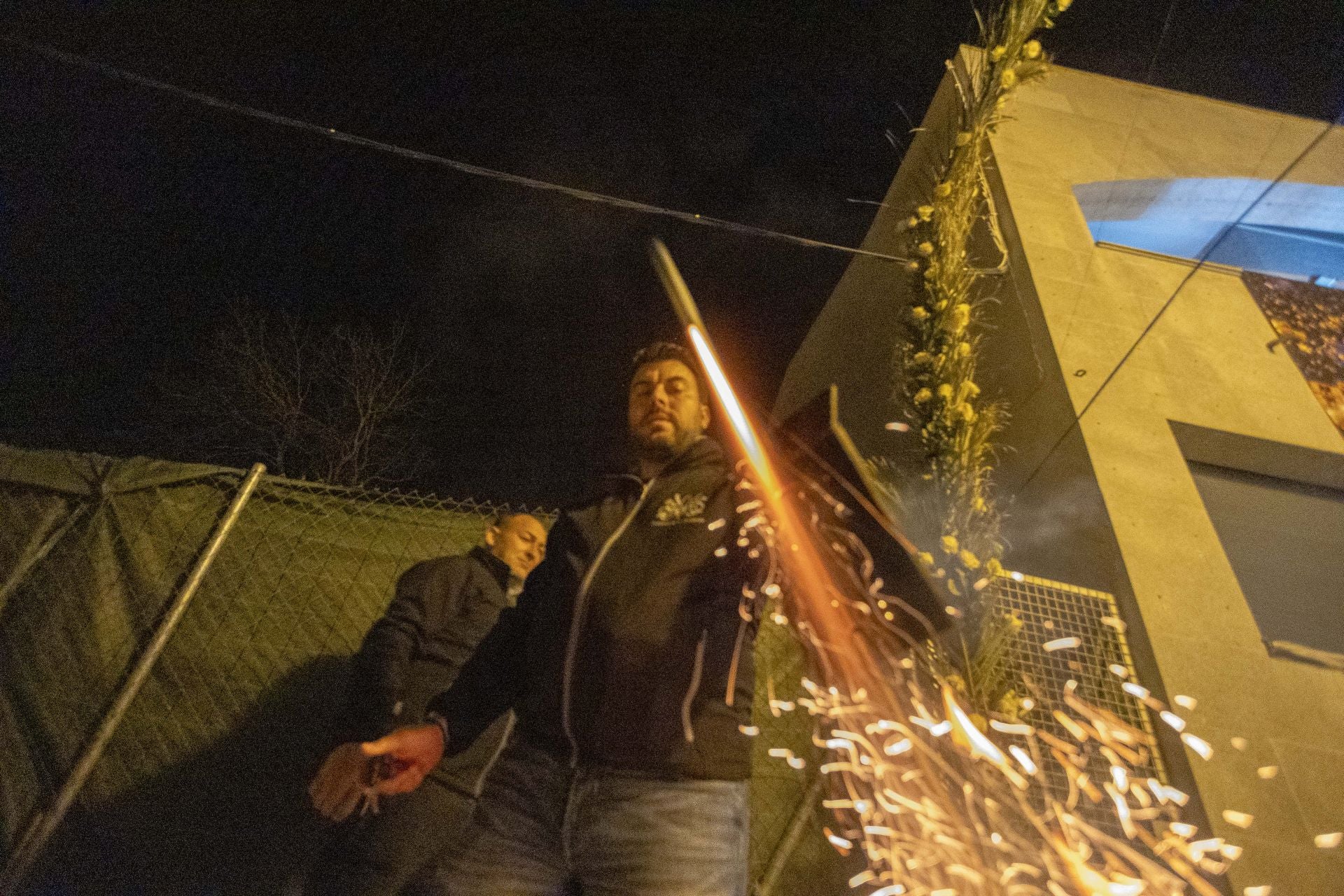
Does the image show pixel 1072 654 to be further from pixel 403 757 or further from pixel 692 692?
pixel 403 757

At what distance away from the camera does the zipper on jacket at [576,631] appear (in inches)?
76.0

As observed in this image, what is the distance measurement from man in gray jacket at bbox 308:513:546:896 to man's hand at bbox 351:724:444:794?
0.06 m

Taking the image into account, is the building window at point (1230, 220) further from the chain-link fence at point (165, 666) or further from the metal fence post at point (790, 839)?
the chain-link fence at point (165, 666)

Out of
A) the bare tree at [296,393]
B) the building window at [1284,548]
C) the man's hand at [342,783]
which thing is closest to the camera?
the man's hand at [342,783]

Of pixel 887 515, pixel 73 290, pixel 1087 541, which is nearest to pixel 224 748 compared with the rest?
pixel 887 515

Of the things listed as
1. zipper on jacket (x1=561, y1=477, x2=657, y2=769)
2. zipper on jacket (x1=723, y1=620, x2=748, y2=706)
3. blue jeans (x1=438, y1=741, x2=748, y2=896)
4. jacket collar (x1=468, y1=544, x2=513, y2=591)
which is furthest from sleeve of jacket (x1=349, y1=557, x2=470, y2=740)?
zipper on jacket (x1=723, y1=620, x2=748, y2=706)

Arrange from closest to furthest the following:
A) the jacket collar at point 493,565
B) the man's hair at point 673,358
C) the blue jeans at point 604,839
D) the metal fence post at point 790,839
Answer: the blue jeans at point 604,839
the man's hair at point 673,358
the metal fence post at point 790,839
the jacket collar at point 493,565

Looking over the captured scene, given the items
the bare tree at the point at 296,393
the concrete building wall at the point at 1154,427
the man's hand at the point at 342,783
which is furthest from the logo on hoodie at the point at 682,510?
the bare tree at the point at 296,393

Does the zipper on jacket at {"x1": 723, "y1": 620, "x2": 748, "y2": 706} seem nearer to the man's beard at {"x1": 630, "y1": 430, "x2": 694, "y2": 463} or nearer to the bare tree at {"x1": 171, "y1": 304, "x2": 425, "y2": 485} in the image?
the man's beard at {"x1": 630, "y1": 430, "x2": 694, "y2": 463}

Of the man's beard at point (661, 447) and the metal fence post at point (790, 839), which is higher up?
the man's beard at point (661, 447)

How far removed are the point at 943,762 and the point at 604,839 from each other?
180cm

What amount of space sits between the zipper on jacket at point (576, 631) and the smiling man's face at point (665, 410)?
302mm

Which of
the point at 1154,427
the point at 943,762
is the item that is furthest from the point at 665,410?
the point at 1154,427

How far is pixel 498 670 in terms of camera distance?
236cm
